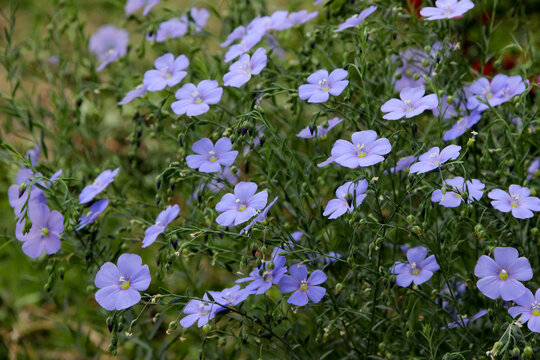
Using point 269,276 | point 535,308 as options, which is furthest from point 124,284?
point 535,308

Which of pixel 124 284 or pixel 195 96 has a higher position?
pixel 195 96

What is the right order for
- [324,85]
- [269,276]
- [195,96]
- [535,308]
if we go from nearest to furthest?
1. [535,308]
2. [269,276]
3. [324,85]
4. [195,96]

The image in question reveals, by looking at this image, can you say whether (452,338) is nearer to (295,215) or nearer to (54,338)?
(295,215)

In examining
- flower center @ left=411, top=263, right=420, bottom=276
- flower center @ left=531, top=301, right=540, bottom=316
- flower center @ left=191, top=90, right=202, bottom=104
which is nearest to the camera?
flower center @ left=531, top=301, right=540, bottom=316

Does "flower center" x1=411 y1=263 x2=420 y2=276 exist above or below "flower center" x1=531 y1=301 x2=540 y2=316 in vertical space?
below

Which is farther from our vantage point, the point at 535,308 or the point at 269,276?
the point at 269,276

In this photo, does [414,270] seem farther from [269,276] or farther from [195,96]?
[195,96]

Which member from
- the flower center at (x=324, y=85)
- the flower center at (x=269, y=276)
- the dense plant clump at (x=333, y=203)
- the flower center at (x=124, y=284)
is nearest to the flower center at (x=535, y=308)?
the dense plant clump at (x=333, y=203)

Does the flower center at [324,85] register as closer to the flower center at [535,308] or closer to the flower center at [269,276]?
the flower center at [269,276]

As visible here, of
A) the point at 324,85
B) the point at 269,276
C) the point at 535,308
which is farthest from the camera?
the point at 324,85

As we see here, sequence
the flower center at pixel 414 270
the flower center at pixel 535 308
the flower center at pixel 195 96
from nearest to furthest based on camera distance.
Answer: the flower center at pixel 535 308, the flower center at pixel 414 270, the flower center at pixel 195 96

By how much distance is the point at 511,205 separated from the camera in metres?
1.42

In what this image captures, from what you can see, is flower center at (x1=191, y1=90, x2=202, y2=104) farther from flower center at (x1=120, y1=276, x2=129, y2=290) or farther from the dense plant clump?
flower center at (x1=120, y1=276, x2=129, y2=290)

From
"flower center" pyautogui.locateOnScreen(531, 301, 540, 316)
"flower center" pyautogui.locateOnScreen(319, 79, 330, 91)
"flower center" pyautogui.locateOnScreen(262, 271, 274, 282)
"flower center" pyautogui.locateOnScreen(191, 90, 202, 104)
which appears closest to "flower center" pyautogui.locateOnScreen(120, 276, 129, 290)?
"flower center" pyautogui.locateOnScreen(262, 271, 274, 282)
